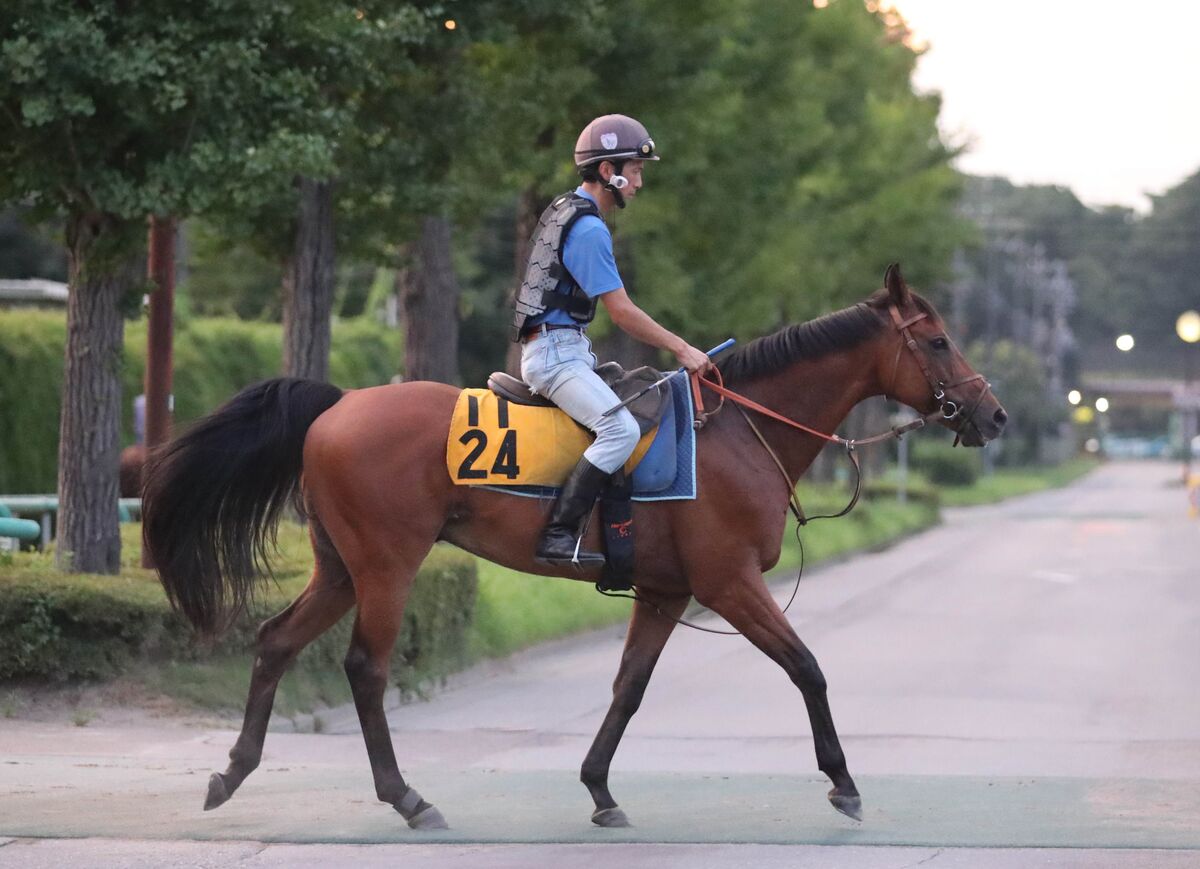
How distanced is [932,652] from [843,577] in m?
10.6

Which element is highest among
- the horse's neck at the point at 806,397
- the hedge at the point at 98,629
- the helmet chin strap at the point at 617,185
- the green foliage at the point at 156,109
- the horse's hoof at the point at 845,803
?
the green foliage at the point at 156,109

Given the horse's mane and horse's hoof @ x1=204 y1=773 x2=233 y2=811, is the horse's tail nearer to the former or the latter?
horse's hoof @ x1=204 y1=773 x2=233 y2=811

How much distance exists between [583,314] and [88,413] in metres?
5.68

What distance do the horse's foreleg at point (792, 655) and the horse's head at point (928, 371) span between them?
124cm

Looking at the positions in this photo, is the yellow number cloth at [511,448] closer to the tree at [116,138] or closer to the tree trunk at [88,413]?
the tree at [116,138]

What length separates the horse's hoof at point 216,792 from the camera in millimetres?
8078

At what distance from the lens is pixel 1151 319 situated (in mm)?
160625

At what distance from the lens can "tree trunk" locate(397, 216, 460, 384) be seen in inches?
776

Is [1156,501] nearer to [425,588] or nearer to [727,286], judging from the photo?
[727,286]

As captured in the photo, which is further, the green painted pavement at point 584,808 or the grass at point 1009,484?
the grass at point 1009,484

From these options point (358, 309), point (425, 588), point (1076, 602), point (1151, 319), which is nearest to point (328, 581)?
point (425, 588)

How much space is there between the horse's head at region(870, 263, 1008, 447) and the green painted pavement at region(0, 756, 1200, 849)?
5.65ft

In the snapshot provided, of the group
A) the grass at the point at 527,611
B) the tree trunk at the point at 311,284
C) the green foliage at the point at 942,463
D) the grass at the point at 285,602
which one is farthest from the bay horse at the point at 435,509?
the green foliage at the point at 942,463

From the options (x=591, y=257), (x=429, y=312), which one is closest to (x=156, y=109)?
(x=591, y=257)
